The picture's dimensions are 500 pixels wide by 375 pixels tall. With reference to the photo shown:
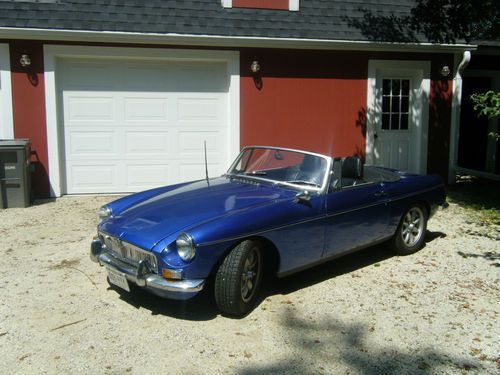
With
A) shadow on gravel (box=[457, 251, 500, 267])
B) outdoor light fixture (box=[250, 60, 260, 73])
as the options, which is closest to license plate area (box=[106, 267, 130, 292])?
shadow on gravel (box=[457, 251, 500, 267])

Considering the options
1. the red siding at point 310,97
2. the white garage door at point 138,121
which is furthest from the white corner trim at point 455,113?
the white garage door at point 138,121

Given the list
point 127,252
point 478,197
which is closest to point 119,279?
point 127,252

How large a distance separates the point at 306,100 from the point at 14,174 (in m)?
5.28

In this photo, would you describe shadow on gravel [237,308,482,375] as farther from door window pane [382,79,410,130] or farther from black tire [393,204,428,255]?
door window pane [382,79,410,130]

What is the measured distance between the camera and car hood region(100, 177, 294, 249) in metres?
4.29

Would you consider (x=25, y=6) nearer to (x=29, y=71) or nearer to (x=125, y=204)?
A: (x=29, y=71)

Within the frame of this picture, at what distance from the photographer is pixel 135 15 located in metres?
9.28

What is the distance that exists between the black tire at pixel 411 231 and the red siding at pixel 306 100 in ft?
13.6

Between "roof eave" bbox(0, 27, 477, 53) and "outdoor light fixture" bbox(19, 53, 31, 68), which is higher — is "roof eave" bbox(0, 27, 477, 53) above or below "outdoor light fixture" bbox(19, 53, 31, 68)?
above

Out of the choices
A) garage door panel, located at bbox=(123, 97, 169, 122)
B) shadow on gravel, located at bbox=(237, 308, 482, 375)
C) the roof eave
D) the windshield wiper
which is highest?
the roof eave

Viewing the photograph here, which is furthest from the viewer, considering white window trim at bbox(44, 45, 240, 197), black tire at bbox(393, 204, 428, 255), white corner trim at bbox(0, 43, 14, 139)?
white window trim at bbox(44, 45, 240, 197)

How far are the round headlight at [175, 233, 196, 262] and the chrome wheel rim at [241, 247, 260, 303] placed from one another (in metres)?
0.49

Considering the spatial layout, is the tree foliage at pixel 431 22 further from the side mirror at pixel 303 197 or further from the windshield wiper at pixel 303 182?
the side mirror at pixel 303 197

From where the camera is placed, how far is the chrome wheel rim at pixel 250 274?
4378 millimetres
